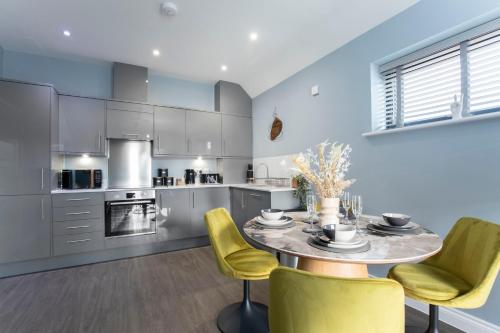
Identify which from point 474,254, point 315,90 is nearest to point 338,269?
point 474,254

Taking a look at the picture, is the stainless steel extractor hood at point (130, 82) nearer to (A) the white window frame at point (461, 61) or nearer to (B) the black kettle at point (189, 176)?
(B) the black kettle at point (189, 176)

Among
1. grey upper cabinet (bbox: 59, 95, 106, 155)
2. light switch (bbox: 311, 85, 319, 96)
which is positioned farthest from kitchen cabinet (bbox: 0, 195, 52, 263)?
light switch (bbox: 311, 85, 319, 96)

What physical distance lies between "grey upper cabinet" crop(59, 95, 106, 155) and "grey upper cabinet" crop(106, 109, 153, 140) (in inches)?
3.5

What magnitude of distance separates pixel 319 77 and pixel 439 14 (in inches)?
52.1

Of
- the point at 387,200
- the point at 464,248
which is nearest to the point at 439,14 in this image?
the point at 387,200

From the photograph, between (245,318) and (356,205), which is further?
(245,318)

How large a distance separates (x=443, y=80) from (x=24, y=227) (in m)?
4.57

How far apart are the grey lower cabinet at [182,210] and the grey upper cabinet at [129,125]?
96cm

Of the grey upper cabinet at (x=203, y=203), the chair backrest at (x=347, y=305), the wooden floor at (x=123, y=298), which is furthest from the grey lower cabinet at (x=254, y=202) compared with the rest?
the chair backrest at (x=347, y=305)

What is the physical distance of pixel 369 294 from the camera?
66cm

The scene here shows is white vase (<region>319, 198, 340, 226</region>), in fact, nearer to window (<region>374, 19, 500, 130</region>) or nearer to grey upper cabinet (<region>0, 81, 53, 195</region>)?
window (<region>374, 19, 500, 130</region>)

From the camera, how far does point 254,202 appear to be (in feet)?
11.0

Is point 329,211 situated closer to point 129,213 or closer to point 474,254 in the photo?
point 474,254

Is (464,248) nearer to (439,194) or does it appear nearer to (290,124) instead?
(439,194)
